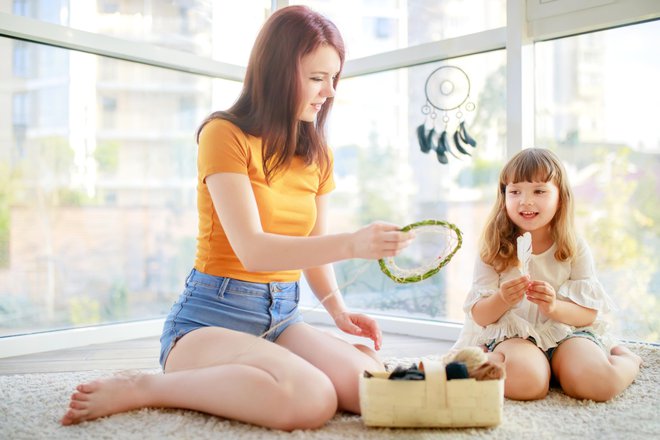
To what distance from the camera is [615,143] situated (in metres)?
2.09

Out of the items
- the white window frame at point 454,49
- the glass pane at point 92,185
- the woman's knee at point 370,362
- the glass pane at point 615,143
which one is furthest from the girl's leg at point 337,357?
the glass pane at point 92,185

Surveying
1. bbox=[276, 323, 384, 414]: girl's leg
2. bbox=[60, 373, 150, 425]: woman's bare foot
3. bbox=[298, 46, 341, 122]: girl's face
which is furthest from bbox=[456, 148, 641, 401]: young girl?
bbox=[60, 373, 150, 425]: woman's bare foot

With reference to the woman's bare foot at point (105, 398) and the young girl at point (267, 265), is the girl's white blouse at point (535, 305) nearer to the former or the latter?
the young girl at point (267, 265)

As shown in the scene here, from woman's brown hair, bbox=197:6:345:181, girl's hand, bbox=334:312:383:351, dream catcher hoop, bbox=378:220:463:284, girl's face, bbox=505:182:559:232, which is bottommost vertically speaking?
A: girl's hand, bbox=334:312:383:351

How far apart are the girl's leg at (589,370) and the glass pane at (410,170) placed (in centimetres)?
76

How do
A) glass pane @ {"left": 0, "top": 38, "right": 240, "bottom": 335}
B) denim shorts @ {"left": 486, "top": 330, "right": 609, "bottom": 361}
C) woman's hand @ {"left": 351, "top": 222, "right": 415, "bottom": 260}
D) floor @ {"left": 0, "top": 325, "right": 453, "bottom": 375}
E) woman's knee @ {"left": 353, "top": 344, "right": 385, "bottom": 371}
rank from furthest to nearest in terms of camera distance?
glass pane @ {"left": 0, "top": 38, "right": 240, "bottom": 335}
floor @ {"left": 0, "top": 325, "right": 453, "bottom": 375}
denim shorts @ {"left": 486, "top": 330, "right": 609, "bottom": 361}
woman's knee @ {"left": 353, "top": 344, "right": 385, "bottom": 371}
woman's hand @ {"left": 351, "top": 222, "right": 415, "bottom": 260}

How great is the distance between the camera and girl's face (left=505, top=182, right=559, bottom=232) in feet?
5.67

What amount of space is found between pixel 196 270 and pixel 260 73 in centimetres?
49

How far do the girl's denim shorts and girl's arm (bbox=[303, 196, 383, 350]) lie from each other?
0.14 m

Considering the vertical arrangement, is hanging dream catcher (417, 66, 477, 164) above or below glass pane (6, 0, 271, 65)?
below

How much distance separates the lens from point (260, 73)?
1.47 meters

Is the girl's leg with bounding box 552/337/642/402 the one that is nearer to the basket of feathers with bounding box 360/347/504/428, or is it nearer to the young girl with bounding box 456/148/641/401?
the young girl with bounding box 456/148/641/401

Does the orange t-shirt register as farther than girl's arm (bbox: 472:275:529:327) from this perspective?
No

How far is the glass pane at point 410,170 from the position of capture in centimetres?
232
